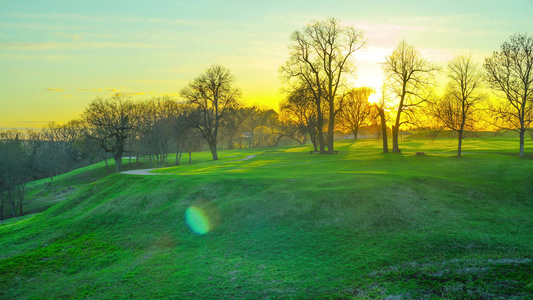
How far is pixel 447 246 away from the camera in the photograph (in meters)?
14.0

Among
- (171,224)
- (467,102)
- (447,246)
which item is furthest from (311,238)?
(467,102)

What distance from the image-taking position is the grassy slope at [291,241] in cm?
1144

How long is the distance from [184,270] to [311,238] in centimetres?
599

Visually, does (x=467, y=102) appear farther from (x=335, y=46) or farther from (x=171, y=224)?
(x=171, y=224)

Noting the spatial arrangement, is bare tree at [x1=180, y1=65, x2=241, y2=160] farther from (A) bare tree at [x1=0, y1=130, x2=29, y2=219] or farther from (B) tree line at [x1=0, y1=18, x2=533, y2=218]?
(A) bare tree at [x1=0, y1=130, x2=29, y2=219]

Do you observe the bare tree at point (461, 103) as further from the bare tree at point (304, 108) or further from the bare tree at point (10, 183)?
the bare tree at point (10, 183)

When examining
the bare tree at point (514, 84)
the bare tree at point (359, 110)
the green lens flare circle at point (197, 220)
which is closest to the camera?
the green lens flare circle at point (197, 220)

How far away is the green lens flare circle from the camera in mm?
17688

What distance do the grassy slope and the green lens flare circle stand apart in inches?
18.1

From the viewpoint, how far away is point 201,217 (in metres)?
19.3

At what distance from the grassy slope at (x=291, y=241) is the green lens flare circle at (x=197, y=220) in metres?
0.46

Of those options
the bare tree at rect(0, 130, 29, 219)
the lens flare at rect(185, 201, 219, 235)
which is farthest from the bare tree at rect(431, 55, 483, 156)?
the bare tree at rect(0, 130, 29, 219)

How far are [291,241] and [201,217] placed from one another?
6556mm

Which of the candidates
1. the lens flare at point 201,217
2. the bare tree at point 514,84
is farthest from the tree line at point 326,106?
the lens flare at point 201,217
